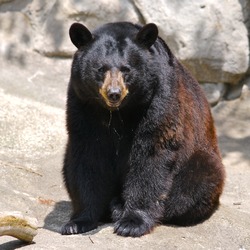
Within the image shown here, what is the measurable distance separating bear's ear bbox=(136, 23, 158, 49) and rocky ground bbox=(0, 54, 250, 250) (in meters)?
1.70

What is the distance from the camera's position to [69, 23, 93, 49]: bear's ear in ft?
21.2

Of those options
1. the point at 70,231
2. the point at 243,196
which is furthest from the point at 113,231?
the point at 243,196

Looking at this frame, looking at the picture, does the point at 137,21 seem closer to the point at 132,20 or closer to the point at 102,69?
the point at 132,20

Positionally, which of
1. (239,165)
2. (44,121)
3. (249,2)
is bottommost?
(239,165)

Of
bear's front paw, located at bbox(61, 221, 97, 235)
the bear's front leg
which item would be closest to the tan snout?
the bear's front leg

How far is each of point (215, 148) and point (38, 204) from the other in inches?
75.6

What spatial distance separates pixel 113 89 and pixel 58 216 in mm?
1790

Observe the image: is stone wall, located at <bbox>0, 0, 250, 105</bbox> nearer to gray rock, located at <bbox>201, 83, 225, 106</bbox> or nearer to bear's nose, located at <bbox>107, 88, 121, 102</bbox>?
gray rock, located at <bbox>201, 83, 225, 106</bbox>

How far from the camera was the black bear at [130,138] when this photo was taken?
6422 millimetres

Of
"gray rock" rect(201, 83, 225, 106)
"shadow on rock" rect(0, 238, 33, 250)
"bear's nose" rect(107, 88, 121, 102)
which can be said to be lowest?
"gray rock" rect(201, 83, 225, 106)

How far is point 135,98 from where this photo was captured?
21.1 feet

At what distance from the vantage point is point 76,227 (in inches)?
255

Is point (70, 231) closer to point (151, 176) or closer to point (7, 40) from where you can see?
point (151, 176)

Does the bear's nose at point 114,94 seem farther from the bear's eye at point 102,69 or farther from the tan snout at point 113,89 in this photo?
the bear's eye at point 102,69
